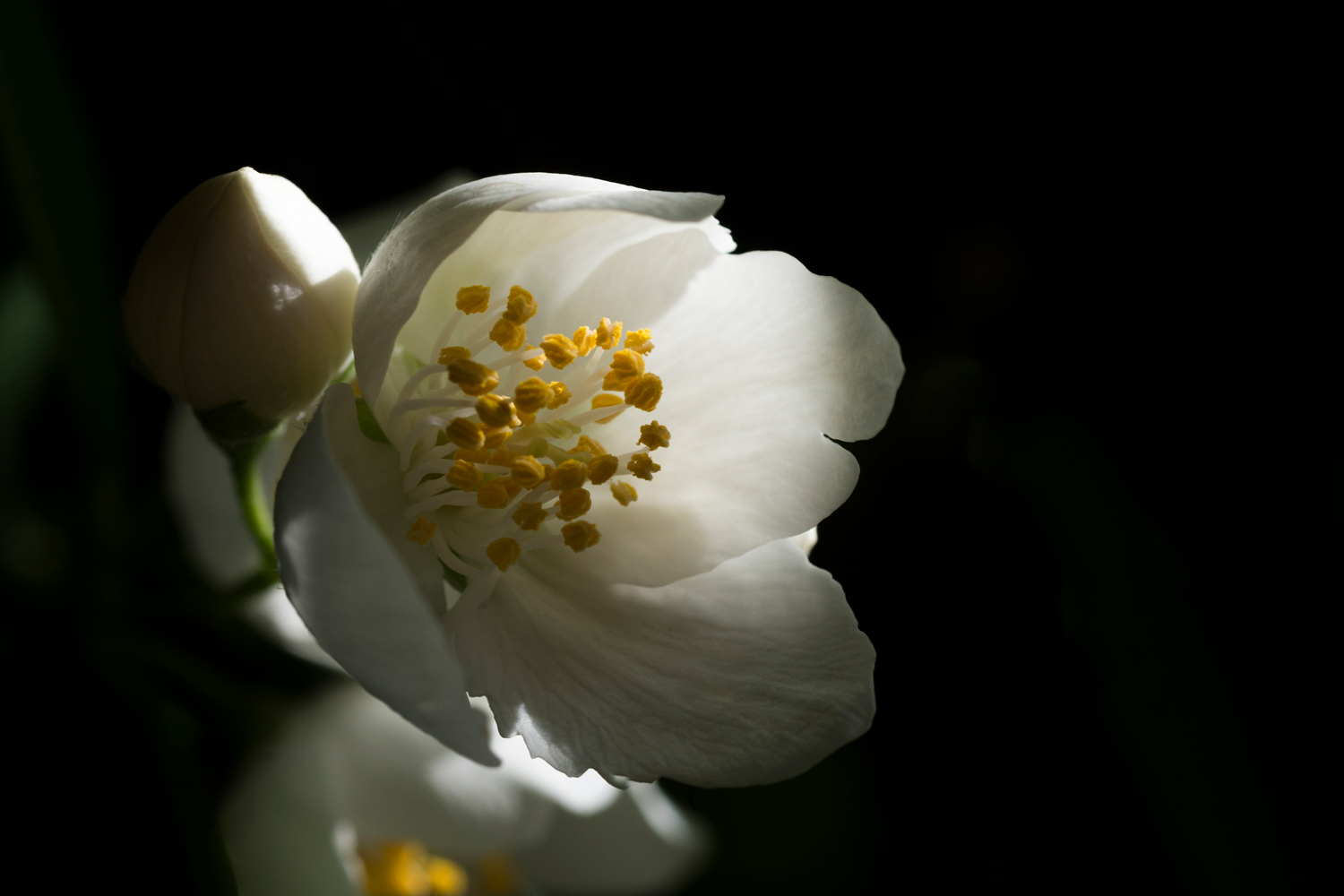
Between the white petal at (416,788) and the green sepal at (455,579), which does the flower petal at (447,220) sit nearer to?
the green sepal at (455,579)

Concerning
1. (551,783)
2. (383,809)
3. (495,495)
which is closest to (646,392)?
(495,495)

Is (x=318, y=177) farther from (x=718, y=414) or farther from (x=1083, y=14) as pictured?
(x=1083, y=14)

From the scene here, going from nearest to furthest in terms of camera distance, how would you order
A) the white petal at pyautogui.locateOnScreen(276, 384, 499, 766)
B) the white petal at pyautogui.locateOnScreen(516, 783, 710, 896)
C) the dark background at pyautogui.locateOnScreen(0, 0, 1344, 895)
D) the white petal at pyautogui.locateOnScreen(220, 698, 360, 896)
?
1. the white petal at pyautogui.locateOnScreen(276, 384, 499, 766)
2. the white petal at pyautogui.locateOnScreen(220, 698, 360, 896)
3. the white petal at pyautogui.locateOnScreen(516, 783, 710, 896)
4. the dark background at pyautogui.locateOnScreen(0, 0, 1344, 895)

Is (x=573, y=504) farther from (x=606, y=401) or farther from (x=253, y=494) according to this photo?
(x=253, y=494)

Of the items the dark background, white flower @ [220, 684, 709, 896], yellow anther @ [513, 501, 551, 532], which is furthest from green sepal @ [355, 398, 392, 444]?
the dark background

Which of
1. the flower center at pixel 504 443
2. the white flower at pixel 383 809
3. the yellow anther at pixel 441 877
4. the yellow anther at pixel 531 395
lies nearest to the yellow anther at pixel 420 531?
the flower center at pixel 504 443

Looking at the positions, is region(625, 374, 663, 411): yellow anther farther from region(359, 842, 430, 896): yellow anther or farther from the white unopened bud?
region(359, 842, 430, 896): yellow anther
